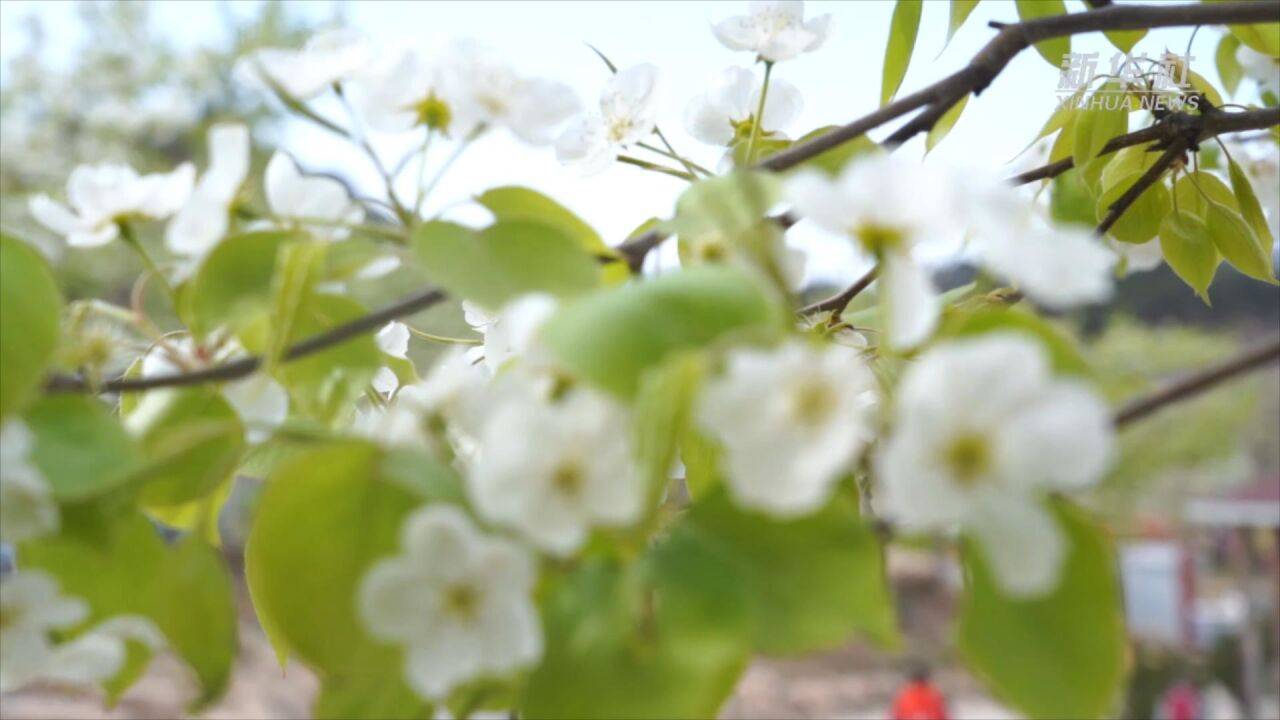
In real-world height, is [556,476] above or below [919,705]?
above

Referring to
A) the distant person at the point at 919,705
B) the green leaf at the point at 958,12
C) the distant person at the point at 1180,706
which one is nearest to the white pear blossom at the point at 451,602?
the green leaf at the point at 958,12

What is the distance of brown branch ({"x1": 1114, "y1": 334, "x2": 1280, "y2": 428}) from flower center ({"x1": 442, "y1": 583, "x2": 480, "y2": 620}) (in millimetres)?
71

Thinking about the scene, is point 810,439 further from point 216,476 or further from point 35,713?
point 35,713

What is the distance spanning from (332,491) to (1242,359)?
0.34 ft

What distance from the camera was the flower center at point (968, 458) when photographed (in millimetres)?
113

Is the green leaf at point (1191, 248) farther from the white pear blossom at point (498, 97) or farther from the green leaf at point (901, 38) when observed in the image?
the white pear blossom at point (498, 97)

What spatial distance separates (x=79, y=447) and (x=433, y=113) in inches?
2.6

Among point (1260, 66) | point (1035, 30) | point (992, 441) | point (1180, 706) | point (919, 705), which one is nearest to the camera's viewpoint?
point (992, 441)

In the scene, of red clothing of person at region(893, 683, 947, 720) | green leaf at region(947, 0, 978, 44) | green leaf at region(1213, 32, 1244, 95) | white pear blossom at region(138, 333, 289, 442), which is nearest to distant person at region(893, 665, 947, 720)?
red clothing of person at region(893, 683, 947, 720)

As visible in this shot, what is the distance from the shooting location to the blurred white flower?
14.4 inches

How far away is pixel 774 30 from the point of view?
25 cm

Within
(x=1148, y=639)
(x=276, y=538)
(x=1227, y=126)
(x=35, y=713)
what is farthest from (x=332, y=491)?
(x=1148, y=639)

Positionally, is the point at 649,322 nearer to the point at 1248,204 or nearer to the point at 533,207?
the point at 533,207

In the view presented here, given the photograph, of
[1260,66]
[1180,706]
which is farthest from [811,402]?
[1180,706]
